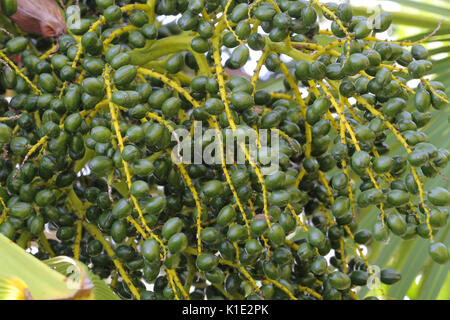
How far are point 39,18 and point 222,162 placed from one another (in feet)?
1.91

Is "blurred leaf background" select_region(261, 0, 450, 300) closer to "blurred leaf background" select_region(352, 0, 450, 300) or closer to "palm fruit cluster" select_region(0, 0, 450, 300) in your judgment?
"blurred leaf background" select_region(352, 0, 450, 300)

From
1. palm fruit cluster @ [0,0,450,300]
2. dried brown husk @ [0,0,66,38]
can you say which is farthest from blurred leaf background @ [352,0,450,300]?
dried brown husk @ [0,0,66,38]

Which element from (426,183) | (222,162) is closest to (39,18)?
(222,162)

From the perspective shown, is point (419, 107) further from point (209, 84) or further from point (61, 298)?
point (61, 298)

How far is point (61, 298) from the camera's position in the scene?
644 millimetres

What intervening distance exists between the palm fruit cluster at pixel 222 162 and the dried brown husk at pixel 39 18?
3.8 inches

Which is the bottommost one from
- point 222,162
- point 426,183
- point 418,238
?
point 418,238

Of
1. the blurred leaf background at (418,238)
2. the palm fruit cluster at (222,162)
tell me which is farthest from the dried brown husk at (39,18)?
the blurred leaf background at (418,238)

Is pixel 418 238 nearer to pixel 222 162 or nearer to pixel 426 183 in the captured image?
pixel 426 183

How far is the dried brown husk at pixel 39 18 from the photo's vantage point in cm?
117

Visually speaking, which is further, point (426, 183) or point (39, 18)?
point (426, 183)

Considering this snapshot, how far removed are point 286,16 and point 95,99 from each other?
36 centimetres

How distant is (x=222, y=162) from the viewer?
0.87 meters
